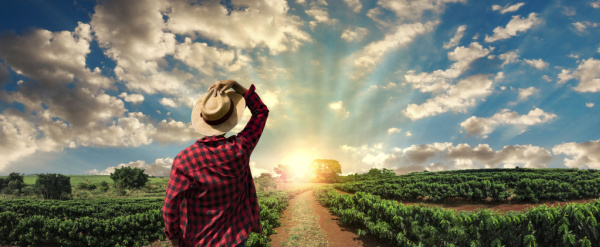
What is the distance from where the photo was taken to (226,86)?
8.16ft

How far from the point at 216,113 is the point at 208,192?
68 cm

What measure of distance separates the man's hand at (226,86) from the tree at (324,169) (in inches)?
3393

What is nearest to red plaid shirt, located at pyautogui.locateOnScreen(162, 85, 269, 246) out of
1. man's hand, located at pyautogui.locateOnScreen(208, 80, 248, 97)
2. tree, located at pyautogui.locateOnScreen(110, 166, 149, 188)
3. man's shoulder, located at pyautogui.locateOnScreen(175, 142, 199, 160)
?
man's shoulder, located at pyautogui.locateOnScreen(175, 142, 199, 160)

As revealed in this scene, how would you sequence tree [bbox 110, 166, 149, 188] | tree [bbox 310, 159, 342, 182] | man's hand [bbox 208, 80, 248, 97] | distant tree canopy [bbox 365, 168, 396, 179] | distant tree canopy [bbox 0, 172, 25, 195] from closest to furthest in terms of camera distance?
1. man's hand [bbox 208, 80, 248, 97]
2. distant tree canopy [bbox 365, 168, 396, 179]
3. distant tree canopy [bbox 0, 172, 25, 195]
4. tree [bbox 110, 166, 149, 188]
5. tree [bbox 310, 159, 342, 182]

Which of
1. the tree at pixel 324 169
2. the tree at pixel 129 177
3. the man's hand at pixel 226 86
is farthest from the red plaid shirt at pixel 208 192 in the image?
the tree at pixel 324 169

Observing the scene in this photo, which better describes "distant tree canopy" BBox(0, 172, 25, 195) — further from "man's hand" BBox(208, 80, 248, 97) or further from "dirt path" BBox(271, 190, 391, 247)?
"man's hand" BBox(208, 80, 248, 97)

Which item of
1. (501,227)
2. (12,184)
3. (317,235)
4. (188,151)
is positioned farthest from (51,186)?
(501,227)

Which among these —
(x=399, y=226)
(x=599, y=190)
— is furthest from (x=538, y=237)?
(x=599, y=190)

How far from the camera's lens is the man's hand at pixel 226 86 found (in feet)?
8.07

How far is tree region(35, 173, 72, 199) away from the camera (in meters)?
62.6

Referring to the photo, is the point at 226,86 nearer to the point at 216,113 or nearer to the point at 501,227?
the point at 216,113

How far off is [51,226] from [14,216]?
285 centimetres

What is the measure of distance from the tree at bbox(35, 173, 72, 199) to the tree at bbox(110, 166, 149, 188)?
10.2 meters

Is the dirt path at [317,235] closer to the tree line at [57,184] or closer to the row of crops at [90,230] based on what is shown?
the row of crops at [90,230]
